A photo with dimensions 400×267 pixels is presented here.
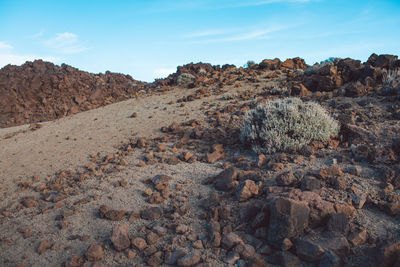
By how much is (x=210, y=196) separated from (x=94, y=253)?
51.4 inches

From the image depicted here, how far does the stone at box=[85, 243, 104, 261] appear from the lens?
2.76 m

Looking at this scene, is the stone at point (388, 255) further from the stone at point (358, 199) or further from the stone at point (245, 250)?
the stone at point (245, 250)

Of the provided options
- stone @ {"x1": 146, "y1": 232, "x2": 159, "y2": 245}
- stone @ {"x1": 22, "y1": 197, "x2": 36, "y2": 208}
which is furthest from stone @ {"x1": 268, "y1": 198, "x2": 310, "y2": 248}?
stone @ {"x1": 22, "y1": 197, "x2": 36, "y2": 208}

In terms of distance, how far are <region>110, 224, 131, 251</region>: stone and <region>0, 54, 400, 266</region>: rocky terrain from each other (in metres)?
0.01

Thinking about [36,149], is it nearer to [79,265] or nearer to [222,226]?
[79,265]

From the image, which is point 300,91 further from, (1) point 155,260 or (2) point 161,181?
(1) point 155,260

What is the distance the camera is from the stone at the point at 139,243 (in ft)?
9.17

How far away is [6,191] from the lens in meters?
4.74

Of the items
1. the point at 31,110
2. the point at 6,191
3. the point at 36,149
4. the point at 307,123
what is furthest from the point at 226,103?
the point at 31,110

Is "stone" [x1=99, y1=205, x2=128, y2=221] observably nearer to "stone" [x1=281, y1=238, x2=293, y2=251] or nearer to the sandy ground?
the sandy ground

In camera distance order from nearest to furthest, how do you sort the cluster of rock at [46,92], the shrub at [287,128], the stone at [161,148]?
the shrub at [287,128]
the stone at [161,148]
the cluster of rock at [46,92]

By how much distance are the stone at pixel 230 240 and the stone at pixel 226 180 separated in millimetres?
875

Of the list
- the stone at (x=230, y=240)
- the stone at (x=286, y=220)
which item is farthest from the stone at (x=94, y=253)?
the stone at (x=286, y=220)

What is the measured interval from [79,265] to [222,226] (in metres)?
1.35
